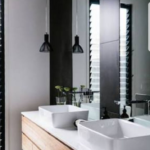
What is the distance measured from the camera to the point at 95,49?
2.49m

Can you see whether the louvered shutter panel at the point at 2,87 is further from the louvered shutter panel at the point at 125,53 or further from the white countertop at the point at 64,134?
the louvered shutter panel at the point at 125,53

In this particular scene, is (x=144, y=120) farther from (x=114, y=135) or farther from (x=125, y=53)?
(x=125, y=53)

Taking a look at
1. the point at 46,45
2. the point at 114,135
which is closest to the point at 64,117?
the point at 114,135

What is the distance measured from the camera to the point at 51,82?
3.37 metres

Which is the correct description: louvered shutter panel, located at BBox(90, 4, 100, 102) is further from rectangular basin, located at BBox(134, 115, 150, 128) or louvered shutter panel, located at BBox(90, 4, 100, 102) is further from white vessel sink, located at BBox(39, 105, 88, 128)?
rectangular basin, located at BBox(134, 115, 150, 128)

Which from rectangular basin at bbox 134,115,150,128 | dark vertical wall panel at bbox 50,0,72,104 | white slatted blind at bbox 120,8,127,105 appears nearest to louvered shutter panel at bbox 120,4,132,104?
white slatted blind at bbox 120,8,127,105

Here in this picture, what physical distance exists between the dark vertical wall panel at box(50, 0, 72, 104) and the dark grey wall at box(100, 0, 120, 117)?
2.22 feet

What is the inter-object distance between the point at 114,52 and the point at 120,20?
286 mm

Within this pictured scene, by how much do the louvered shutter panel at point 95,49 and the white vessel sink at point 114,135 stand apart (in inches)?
26.7

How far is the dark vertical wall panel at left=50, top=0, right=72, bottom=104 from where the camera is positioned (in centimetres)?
302

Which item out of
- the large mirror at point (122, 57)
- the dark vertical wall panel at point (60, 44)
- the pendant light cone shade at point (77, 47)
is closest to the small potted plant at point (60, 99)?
the dark vertical wall panel at point (60, 44)

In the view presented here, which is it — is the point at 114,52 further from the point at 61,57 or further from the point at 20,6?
the point at 20,6

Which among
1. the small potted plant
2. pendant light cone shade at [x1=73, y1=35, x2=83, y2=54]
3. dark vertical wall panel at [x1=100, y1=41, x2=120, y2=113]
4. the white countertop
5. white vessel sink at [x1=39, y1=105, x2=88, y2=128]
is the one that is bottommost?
the white countertop

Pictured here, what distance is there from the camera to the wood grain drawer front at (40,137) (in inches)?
76.4
